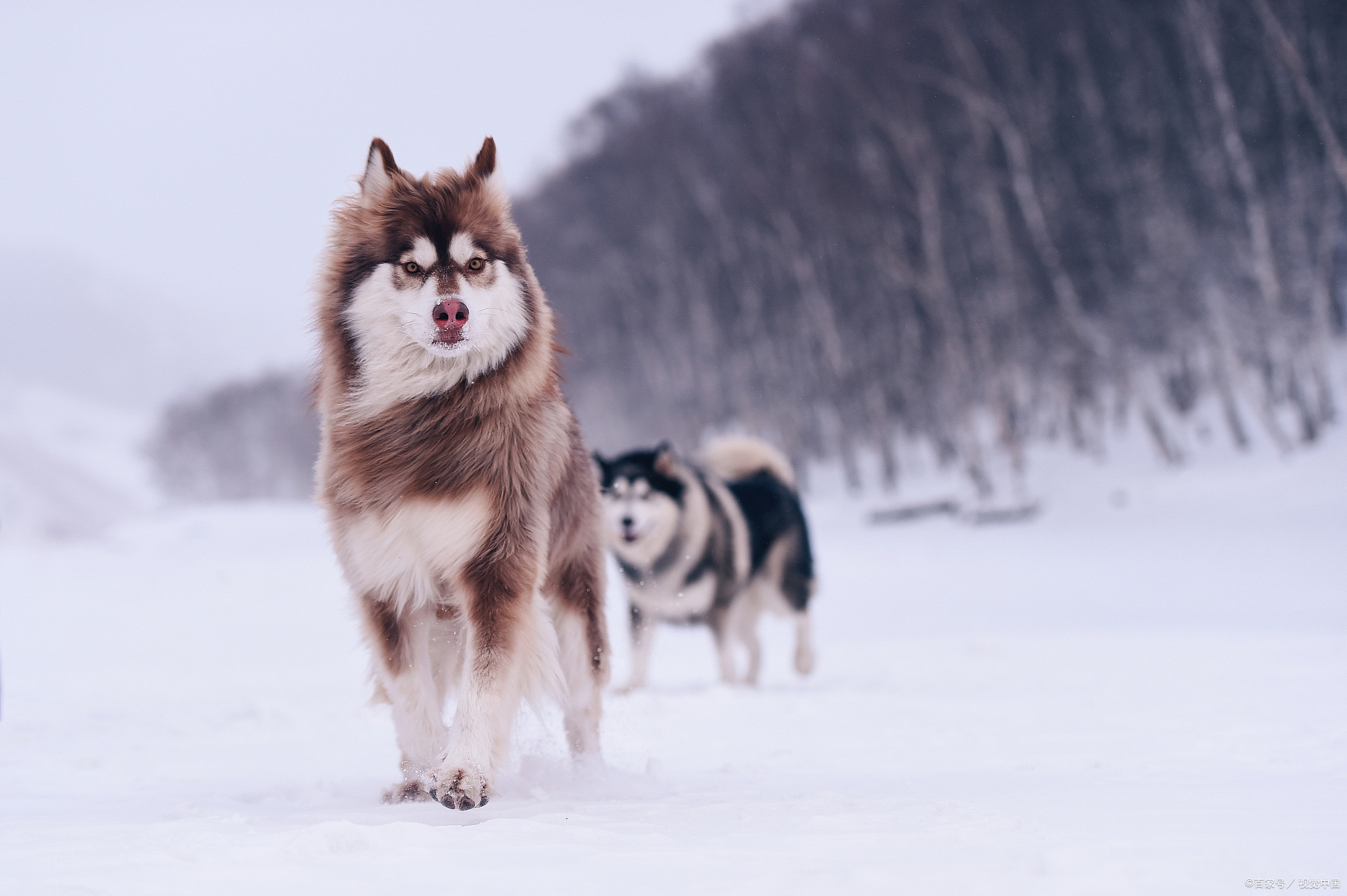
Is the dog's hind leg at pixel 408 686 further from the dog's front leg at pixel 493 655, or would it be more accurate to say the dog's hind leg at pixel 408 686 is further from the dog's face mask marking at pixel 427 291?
the dog's face mask marking at pixel 427 291

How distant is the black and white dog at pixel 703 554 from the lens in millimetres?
5723

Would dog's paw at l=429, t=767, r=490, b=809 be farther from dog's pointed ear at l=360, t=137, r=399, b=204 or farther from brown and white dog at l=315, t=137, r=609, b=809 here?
dog's pointed ear at l=360, t=137, r=399, b=204

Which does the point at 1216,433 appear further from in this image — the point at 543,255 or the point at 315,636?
the point at 543,255

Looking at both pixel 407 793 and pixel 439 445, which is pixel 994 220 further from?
pixel 407 793

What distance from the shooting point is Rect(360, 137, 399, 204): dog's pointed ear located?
2693 mm

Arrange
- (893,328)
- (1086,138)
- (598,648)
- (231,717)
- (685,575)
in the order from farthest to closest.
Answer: (893,328), (1086,138), (685,575), (231,717), (598,648)

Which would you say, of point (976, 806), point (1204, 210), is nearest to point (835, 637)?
point (976, 806)

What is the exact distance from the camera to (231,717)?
15.2ft

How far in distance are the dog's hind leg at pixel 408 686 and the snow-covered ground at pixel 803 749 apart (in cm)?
17

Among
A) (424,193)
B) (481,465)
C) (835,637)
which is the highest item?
(424,193)

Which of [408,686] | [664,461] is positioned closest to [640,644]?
[664,461]

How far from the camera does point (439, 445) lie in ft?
8.38

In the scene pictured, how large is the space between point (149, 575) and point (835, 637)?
8.76m

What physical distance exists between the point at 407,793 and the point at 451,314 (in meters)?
1.42
